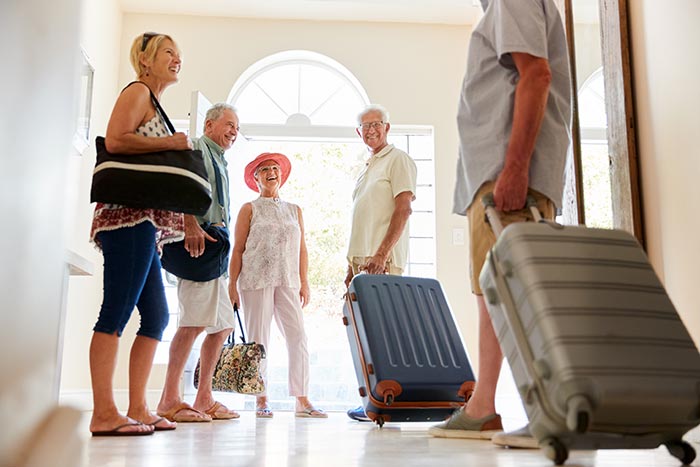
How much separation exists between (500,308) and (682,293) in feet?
2.94

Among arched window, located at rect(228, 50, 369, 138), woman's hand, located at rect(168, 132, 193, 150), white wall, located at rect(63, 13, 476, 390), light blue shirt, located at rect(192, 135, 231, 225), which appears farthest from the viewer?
arched window, located at rect(228, 50, 369, 138)

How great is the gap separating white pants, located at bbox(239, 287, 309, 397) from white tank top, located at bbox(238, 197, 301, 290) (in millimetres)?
47

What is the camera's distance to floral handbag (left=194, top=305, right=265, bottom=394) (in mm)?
3057

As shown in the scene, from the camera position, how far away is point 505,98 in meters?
1.83

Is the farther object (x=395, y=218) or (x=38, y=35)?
(x=395, y=218)

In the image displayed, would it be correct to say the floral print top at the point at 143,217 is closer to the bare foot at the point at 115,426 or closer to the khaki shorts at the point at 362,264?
the bare foot at the point at 115,426

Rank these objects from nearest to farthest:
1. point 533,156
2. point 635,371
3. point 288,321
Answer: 1. point 635,371
2. point 533,156
3. point 288,321

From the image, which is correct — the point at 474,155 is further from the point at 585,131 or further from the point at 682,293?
the point at 585,131

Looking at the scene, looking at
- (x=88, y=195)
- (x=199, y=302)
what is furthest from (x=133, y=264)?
(x=88, y=195)

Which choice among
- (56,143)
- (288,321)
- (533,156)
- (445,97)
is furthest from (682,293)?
(445,97)

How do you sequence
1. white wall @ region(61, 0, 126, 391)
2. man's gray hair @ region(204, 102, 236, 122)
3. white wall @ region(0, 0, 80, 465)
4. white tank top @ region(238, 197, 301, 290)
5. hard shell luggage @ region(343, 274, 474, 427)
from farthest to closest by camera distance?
white wall @ region(61, 0, 126, 391) → white tank top @ region(238, 197, 301, 290) → man's gray hair @ region(204, 102, 236, 122) → hard shell luggage @ region(343, 274, 474, 427) → white wall @ region(0, 0, 80, 465)

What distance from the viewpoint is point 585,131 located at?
2682 millimetres

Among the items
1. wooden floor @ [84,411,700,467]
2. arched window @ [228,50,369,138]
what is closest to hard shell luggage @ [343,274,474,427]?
wooden floor @ [84,411,700,467]

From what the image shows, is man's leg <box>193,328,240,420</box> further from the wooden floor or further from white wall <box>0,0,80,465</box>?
white wall <box>0,0,80,465</box>
